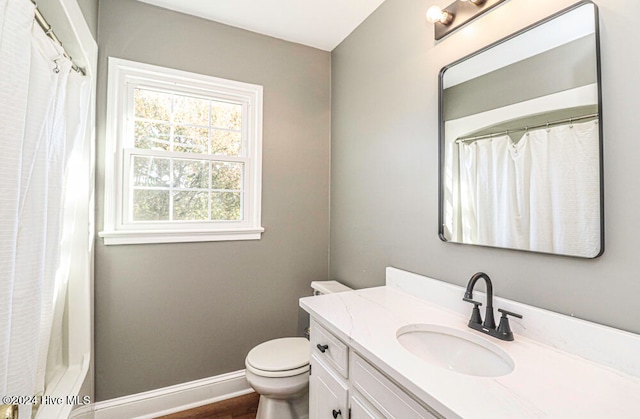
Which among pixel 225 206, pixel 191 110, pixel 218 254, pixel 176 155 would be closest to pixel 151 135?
pixel 176 155

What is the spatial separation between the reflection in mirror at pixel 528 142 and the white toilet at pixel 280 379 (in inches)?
41.3

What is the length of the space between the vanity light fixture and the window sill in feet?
5.12

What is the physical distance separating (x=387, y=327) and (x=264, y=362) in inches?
33.4

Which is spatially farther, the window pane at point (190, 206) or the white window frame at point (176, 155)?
the window pane at point (190, 206)

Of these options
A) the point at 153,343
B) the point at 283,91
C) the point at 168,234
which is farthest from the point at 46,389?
the point at 283,91

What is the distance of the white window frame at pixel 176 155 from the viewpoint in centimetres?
175

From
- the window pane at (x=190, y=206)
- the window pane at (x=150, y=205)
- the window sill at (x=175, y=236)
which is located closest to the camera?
the window sill at (x=175, y=236)

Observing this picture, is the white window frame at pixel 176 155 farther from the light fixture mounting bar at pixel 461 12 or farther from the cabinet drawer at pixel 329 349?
the light fixture mounting bar at pixel 461 12

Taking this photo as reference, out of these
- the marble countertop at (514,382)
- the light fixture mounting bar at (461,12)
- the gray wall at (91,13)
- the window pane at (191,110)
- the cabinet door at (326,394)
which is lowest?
the cabinet door at (326,394)

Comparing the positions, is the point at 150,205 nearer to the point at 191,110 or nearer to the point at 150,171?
the point at 150,171

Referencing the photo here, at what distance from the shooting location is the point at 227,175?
82.9 inches

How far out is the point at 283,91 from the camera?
2221 mm

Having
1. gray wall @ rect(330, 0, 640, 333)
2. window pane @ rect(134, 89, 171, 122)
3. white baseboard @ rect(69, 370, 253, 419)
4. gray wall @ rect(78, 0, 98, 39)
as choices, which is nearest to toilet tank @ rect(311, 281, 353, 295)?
gray wall @ rect(330, 0, 640, 333)

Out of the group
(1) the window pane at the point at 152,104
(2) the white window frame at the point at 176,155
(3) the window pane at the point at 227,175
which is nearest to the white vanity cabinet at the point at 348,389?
(2) the white window frame at the point at 176,155
